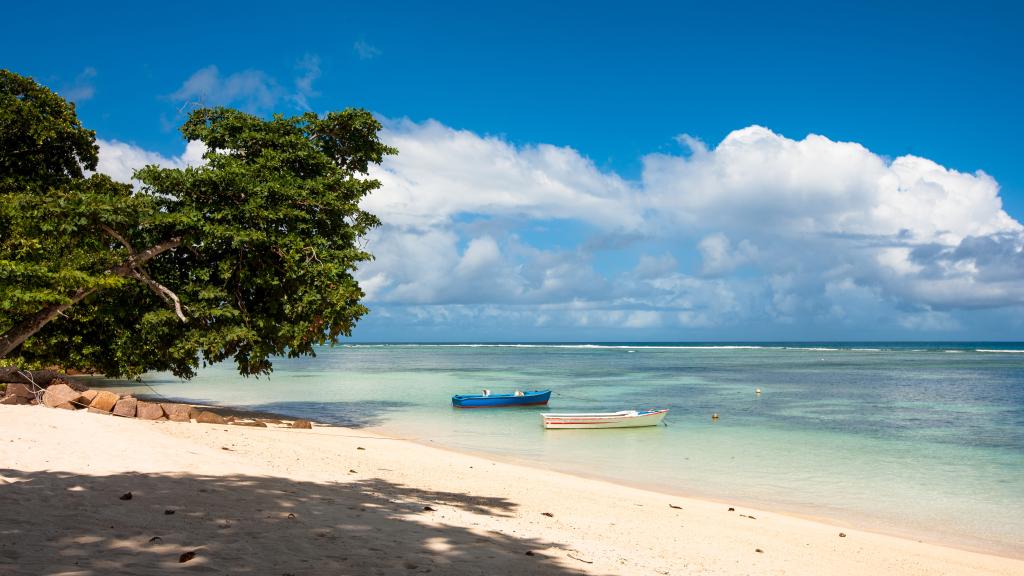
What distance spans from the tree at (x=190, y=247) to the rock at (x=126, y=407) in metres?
2.41

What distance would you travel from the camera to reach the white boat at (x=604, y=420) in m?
23.1

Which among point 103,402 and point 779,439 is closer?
point 103,402

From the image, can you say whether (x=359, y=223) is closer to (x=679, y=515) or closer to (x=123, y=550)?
(x=679, y=515)

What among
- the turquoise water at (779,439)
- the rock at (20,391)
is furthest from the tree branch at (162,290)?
the turquoise water at (779,439)

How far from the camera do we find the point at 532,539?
7219 mm

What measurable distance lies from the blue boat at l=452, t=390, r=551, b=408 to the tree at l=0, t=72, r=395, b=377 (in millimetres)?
11825

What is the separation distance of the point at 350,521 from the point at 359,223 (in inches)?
549

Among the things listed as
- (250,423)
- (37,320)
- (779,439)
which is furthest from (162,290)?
(779,439)

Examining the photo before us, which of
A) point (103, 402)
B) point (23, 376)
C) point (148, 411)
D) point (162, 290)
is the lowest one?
point (148, 411)

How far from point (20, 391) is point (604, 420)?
55.7ft

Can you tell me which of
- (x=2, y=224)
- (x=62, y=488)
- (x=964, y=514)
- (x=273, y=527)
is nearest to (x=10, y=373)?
(x=2, y=224)

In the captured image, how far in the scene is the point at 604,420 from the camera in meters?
23.4

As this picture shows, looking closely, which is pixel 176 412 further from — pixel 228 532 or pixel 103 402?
pixel 228 532

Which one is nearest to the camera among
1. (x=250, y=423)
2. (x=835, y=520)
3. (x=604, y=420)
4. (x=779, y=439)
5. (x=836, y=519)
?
(x=835, y=520)
